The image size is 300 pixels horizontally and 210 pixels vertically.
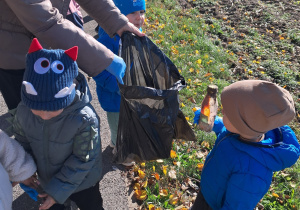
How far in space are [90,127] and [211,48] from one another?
143 inches

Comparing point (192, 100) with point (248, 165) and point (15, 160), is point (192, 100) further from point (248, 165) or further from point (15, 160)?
point (15, 160)

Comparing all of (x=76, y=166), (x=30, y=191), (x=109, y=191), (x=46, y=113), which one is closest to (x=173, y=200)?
(x=109, y=191)

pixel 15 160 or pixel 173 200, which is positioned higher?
pixel 15 160

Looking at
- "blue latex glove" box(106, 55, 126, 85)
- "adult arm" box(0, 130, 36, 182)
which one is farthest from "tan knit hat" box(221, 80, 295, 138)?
"adult arm" box(0, 130, 36, 182)

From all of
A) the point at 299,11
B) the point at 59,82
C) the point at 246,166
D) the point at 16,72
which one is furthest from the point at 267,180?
the point at 299,11

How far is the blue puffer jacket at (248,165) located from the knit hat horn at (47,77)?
37.3 inches

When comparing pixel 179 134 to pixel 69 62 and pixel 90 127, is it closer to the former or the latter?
pixel 90 127

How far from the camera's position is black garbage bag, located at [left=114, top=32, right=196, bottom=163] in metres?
1.84

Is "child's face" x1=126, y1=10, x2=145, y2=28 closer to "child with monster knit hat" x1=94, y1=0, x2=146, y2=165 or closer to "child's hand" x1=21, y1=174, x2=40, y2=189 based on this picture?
"child with monster knit hat" x1=94, y1=0, x2=146, y2=165

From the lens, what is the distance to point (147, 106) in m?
1.88

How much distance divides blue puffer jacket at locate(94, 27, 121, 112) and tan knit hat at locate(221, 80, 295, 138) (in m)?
1.11

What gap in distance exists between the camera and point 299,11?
6.52 meters

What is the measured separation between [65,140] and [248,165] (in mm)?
1048

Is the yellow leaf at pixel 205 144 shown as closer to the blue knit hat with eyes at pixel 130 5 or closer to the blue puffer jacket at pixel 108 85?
the blue puffer jacket at pixel 108 85
